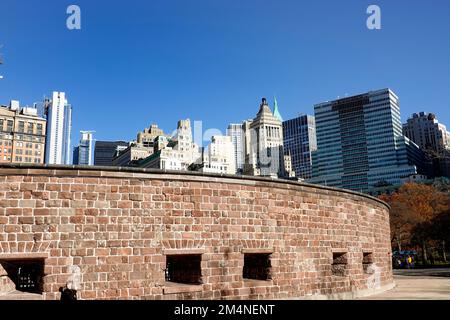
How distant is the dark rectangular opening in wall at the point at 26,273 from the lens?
29.8ft

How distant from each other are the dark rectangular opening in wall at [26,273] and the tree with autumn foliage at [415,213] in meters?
34.6

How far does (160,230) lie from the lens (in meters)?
10.1

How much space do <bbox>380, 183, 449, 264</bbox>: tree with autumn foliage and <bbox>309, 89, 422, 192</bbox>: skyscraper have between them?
238 feet

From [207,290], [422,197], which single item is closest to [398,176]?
[422,197]

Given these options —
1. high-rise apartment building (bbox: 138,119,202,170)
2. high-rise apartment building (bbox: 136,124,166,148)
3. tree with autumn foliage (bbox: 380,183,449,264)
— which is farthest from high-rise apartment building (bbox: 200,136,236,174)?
tree with autumn foliage (bbox: 380,183,449,264)

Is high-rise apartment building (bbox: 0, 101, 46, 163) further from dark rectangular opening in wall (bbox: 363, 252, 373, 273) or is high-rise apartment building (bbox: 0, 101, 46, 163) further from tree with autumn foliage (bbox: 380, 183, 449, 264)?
dark rectangular opening in wall (bbox: 363, 252, 373, 273)

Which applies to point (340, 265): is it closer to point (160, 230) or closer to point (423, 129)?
point (160, 230)

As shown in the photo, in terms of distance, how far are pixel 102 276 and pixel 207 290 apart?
2613 mm

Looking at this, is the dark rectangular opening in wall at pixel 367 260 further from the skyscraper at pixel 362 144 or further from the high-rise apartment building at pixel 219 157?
the skyscraper at pixel 362 144

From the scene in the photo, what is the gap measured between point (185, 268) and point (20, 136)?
10044cm

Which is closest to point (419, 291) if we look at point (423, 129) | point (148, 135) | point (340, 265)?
point (340, 265)

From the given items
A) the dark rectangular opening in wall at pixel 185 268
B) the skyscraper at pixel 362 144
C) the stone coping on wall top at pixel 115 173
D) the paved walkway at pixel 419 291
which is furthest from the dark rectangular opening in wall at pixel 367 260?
the skyscraper at pixel 362 144
